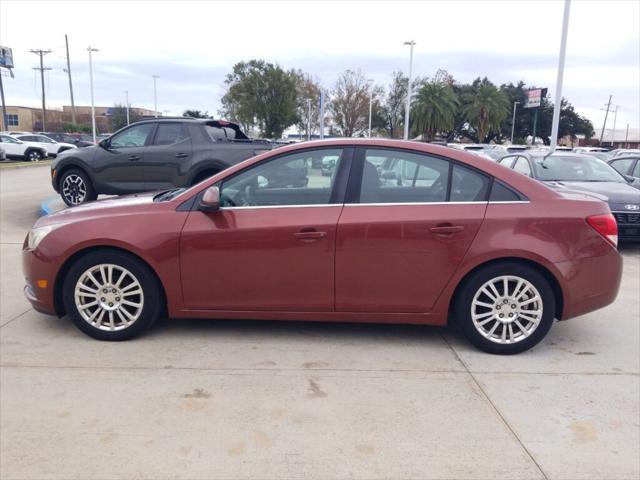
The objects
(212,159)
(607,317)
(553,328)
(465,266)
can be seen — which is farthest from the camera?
(212,159)

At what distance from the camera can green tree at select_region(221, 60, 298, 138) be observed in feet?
119

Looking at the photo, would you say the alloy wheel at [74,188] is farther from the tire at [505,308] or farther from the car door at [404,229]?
the tire at [505,308]

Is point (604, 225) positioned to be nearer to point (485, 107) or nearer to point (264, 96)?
point (264, 96)

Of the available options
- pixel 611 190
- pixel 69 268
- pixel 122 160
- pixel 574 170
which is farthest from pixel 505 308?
pixel 122 160

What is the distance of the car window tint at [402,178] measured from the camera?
420 cm

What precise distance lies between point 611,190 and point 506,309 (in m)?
5.30

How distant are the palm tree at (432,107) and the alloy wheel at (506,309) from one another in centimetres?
4354

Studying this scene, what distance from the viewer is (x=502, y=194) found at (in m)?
4.17

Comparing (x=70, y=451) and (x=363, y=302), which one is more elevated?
(x=363, y=302)

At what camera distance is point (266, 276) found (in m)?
4.20

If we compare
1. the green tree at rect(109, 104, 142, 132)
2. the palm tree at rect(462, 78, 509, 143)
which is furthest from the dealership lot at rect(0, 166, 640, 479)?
the green tree at rect(109, 104, 142, 132)

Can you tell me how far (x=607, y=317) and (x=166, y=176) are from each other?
746 centimetres

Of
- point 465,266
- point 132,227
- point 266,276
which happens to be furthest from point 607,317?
point 132,227

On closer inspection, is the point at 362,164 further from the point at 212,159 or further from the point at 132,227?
the point at 212,159
